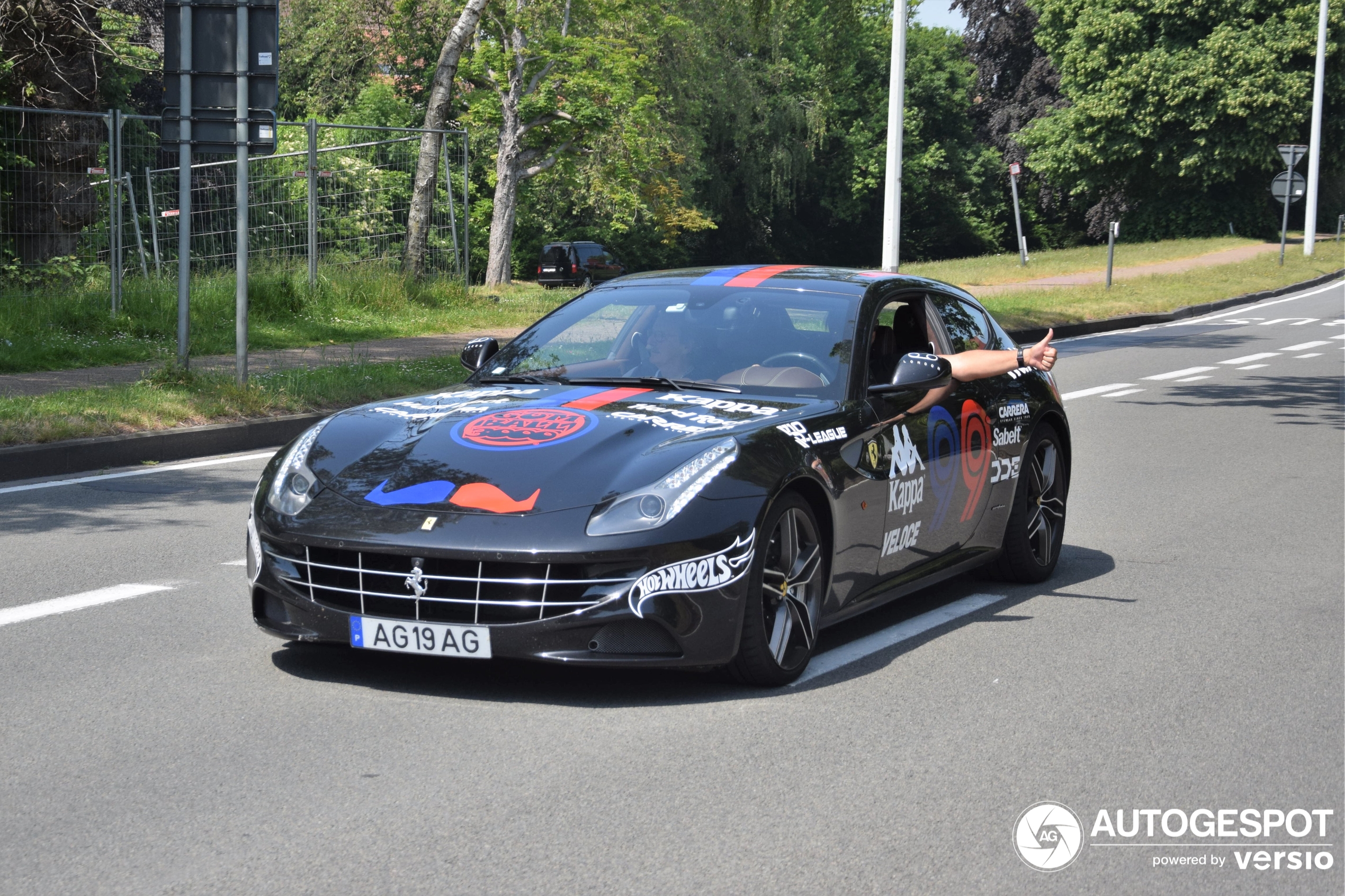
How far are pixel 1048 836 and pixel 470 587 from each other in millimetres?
1880

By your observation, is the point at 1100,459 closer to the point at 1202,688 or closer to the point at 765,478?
the point at 1202,688

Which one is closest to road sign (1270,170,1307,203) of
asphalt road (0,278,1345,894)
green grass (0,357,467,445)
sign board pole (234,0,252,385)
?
green grass (0,357,467,445)

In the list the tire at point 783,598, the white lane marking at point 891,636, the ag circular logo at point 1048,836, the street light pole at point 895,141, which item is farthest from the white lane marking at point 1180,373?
the ag circular logo at point 1048,836

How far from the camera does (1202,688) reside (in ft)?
18.3

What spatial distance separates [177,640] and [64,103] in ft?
51.9

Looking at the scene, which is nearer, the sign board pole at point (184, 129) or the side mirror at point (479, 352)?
the side mirror at point (479, 352)

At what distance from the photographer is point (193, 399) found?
12.3 metres

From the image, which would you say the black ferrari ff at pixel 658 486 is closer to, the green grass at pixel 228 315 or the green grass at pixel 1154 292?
the green grass at pixel 228 315

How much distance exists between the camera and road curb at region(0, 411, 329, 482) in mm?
10406

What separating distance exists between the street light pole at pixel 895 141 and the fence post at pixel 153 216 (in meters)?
9.81

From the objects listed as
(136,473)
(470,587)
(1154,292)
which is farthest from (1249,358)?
(470,587)

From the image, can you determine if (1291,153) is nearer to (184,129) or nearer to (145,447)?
(184,129)

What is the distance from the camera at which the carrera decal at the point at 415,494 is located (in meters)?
5.06

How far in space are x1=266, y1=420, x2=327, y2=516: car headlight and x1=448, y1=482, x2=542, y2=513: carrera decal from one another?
554mm
